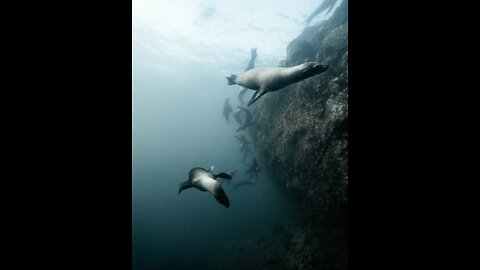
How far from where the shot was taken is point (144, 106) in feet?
314

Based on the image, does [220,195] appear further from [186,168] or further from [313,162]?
[186,168]

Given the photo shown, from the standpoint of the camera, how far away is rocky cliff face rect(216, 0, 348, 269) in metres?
6.20

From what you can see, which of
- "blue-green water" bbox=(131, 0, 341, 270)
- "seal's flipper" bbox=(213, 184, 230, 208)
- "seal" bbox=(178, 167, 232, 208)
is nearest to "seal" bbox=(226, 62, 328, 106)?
"seal" bbox=(178, 167, 232, 208)

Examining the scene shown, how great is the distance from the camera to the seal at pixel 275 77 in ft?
12.9

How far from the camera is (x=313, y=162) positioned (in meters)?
6.93

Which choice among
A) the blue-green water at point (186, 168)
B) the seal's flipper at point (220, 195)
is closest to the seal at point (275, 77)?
the seal's flipper at point (220, 195)

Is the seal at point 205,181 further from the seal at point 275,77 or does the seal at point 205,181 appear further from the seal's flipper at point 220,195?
the seal at point 275,77

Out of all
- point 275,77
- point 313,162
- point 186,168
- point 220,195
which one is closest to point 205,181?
point 220,195

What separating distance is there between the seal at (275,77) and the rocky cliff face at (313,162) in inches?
97.3

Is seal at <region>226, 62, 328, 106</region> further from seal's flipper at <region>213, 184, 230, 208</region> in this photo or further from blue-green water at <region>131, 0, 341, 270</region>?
blue-green water at <region>131, 0, 341, 270</region>

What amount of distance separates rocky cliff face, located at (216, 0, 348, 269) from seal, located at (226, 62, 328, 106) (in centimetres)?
247
